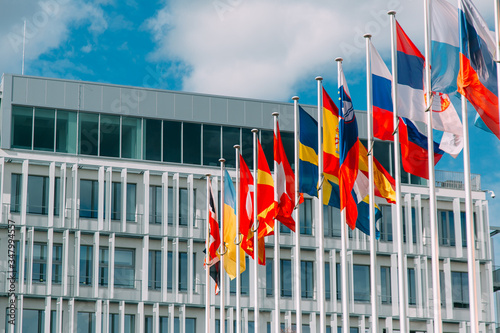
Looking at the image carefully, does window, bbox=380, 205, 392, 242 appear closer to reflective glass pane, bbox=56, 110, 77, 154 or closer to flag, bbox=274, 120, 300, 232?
reflective glass pane, bbox=56, 110, 77, 154

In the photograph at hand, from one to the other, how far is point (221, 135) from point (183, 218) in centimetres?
559

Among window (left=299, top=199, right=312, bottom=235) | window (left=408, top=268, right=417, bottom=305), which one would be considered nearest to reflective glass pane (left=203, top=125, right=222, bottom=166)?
window (left=299, top=199, right=312, bottom=235)

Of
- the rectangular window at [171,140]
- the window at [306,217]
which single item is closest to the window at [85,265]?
the rectangular window at [171,140]

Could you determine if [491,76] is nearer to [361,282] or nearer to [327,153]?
[327,153]

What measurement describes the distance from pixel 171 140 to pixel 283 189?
23.7 meters

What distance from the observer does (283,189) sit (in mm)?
35312

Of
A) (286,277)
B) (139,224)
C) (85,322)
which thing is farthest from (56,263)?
(286,277)

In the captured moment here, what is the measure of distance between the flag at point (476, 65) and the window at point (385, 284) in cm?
3482

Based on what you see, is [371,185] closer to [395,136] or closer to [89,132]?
[395,136]

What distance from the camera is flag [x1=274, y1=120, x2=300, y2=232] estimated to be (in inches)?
1387

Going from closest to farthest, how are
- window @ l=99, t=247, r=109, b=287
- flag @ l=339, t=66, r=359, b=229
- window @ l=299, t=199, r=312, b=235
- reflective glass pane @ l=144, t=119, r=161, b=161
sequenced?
1. flag @ l=339, t=66, r=359, b=229
2. window @ l=99, t=247, r=109, b=287
3. reflective glass pane @ l=144, t=119, r=161, b=161
4. window @ l=299, t=199, r=312, b=235

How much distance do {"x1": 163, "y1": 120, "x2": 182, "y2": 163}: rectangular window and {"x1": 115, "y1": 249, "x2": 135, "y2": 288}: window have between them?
6.19 m

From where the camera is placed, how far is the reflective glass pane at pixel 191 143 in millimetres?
58344

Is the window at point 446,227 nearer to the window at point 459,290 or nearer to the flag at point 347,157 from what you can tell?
the window at point 459,290
